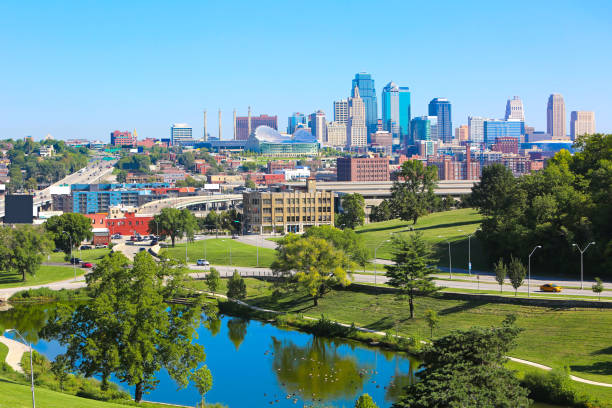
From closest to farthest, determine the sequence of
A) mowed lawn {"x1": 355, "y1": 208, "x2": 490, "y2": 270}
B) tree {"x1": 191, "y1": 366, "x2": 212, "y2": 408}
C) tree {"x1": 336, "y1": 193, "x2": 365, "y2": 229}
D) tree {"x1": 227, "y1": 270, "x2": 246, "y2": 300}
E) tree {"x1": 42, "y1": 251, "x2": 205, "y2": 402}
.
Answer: tree {"x1": 42, "y1": 251, "x2": 205, "y2": 402}
tree {"x1": 191, "y1": 366, "x2": 212, "y2": 408}
tree {"x1": 227, "y1": 270, "x2": 246, "y2": 300}
mowed lawn {"x1": 355, "y1": 208, "x2": 490, "y2": 270}
tree {"x1": 336, "y1": 193, "x2": 365, "y2": 229}

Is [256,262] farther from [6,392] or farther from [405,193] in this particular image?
[6,392]

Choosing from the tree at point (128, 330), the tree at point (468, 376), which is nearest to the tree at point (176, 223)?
the tree at point (128, 330)

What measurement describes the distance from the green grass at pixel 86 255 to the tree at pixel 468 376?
71380 millimetres

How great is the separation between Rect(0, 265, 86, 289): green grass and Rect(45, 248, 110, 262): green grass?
6.48 metres

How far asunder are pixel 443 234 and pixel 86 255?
46766 mm

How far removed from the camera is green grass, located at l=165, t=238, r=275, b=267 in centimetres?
9031

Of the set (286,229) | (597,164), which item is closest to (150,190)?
(286,229)

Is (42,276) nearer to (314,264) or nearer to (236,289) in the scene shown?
(236,289)

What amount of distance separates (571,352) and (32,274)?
58308 millimetres

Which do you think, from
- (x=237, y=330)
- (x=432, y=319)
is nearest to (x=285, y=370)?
(x=432, y=319)

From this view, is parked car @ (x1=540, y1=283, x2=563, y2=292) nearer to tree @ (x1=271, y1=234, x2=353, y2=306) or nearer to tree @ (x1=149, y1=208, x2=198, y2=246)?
tree @ (x1=271, y1=234, x2=353, y2=306)

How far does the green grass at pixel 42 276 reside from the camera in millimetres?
82188

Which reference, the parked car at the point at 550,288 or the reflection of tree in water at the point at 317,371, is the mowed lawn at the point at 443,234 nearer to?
the parked car at the point at 550,288

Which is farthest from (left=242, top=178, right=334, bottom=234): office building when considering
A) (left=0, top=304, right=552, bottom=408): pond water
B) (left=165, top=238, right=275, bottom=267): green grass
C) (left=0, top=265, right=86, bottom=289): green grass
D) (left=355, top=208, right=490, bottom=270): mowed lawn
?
(left=0, top=304, right=552, bottom=408): pond water
